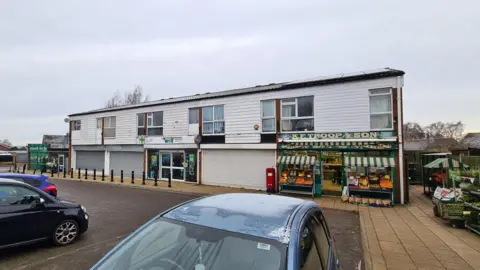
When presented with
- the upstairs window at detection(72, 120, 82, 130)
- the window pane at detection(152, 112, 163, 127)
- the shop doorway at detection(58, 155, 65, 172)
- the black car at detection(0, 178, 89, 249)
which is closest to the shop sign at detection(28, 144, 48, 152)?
the shop doorway at detection(58, 155, 65, 172)

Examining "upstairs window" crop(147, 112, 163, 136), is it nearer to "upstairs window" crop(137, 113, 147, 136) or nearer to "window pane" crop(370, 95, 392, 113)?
"upstairs window" crop(137, 113, 147, 136)

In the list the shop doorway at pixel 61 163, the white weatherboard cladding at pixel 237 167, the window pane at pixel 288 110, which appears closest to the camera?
the window pane at pixel 288 110

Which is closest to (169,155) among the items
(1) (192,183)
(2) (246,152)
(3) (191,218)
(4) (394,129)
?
(1) (192,183)

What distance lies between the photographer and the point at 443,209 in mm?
8133

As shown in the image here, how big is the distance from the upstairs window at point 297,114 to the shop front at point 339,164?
1.60 feet

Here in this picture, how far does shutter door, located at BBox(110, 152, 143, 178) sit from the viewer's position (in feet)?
68.2

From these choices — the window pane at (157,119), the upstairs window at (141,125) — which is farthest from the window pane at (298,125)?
the upstairs window at (141,125)

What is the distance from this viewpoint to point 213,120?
56.5 ft

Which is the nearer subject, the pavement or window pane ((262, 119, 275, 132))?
the pavement

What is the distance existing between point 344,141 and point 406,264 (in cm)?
814

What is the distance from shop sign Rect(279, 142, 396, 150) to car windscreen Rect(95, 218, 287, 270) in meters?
11.7

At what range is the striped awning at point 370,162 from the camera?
1156cm

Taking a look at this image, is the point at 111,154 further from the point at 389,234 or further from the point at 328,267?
the point at 328,267

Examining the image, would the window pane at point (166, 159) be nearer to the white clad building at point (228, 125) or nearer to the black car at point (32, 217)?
the white clad building at point (228, 125)
